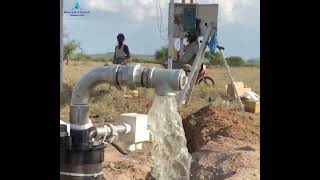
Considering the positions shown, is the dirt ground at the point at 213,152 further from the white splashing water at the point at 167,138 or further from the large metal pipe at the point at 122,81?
the large metal pipe at the point at 122,81

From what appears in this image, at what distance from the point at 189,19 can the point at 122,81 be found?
3.28 m

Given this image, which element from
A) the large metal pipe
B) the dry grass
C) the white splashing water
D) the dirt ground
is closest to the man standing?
the dry grass

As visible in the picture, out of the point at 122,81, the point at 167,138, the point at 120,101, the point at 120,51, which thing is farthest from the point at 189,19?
the point at 122,81

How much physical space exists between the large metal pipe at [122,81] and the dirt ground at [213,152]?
1.08 meters

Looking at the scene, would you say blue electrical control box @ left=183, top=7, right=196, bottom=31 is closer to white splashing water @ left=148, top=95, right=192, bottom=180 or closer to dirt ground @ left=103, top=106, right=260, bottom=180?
dirt ground @ left=103, top=106, right=260, bottom=180

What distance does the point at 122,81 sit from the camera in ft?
4.99

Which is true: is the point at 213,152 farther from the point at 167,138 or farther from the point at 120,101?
the point at 120,101

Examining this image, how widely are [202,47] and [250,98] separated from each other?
152cm

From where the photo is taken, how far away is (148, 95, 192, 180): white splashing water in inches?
64.2

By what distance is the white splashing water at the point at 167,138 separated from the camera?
64.2 inches

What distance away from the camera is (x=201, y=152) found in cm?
369

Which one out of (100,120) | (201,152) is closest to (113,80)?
(201,152)

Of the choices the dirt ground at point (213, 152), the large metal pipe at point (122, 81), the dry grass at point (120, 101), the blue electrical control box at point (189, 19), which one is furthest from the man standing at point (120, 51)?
the large metal pipe at point (122, 81)

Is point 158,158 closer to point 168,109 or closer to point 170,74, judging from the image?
point 168,109
